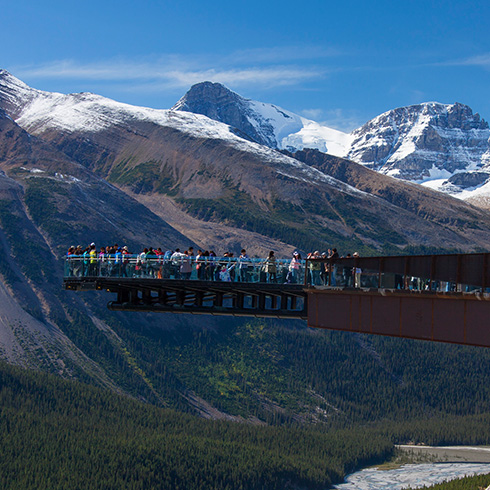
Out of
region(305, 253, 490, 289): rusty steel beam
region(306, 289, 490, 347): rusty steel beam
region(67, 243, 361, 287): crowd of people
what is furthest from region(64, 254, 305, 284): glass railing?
region(305, 253, 490, 289): rusty steel beam

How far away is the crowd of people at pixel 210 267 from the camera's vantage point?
55875 millimetres

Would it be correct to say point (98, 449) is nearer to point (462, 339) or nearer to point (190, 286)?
point (190, 286)

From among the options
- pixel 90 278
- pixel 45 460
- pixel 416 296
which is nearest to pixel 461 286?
pixel 416 296

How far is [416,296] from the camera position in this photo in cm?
5003

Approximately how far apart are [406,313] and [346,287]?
14.3 feet

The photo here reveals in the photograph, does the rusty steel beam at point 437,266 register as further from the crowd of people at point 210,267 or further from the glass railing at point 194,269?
the glass railing at point 194,269

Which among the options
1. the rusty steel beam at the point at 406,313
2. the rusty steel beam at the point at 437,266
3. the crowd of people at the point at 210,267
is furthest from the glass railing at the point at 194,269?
the rusty steel beam at the point at 437,266

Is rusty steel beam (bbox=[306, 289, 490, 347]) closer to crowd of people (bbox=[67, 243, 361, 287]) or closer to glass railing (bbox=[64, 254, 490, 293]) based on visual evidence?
glass railing (bbox=[64, 254, 490, 293])

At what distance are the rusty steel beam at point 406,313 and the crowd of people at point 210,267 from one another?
3.55 feet

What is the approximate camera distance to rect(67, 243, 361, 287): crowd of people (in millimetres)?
55875

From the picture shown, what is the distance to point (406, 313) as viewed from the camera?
1996 inches

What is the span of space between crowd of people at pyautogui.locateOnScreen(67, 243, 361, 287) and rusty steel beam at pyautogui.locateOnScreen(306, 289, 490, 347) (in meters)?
1.08

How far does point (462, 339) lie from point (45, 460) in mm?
143523

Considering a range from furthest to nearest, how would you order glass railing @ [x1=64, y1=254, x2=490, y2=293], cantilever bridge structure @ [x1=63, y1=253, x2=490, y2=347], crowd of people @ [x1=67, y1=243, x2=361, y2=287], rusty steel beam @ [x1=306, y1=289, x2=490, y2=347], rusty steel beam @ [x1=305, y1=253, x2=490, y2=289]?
crowd of people @ [x1=67, y1=243, x2=361, y2=287] → glass railing @ [x1=64, y1=254, x2=490, y2=293] → rusty steel beam @ [x1=305, y1=253, x2=490, y2=289] → cantilever bridge structure @ [x1=63, y1=253, x2=490, y2=347] → rusty steel beam @ [x1=306, y1=289, x2=490, y2=347]
